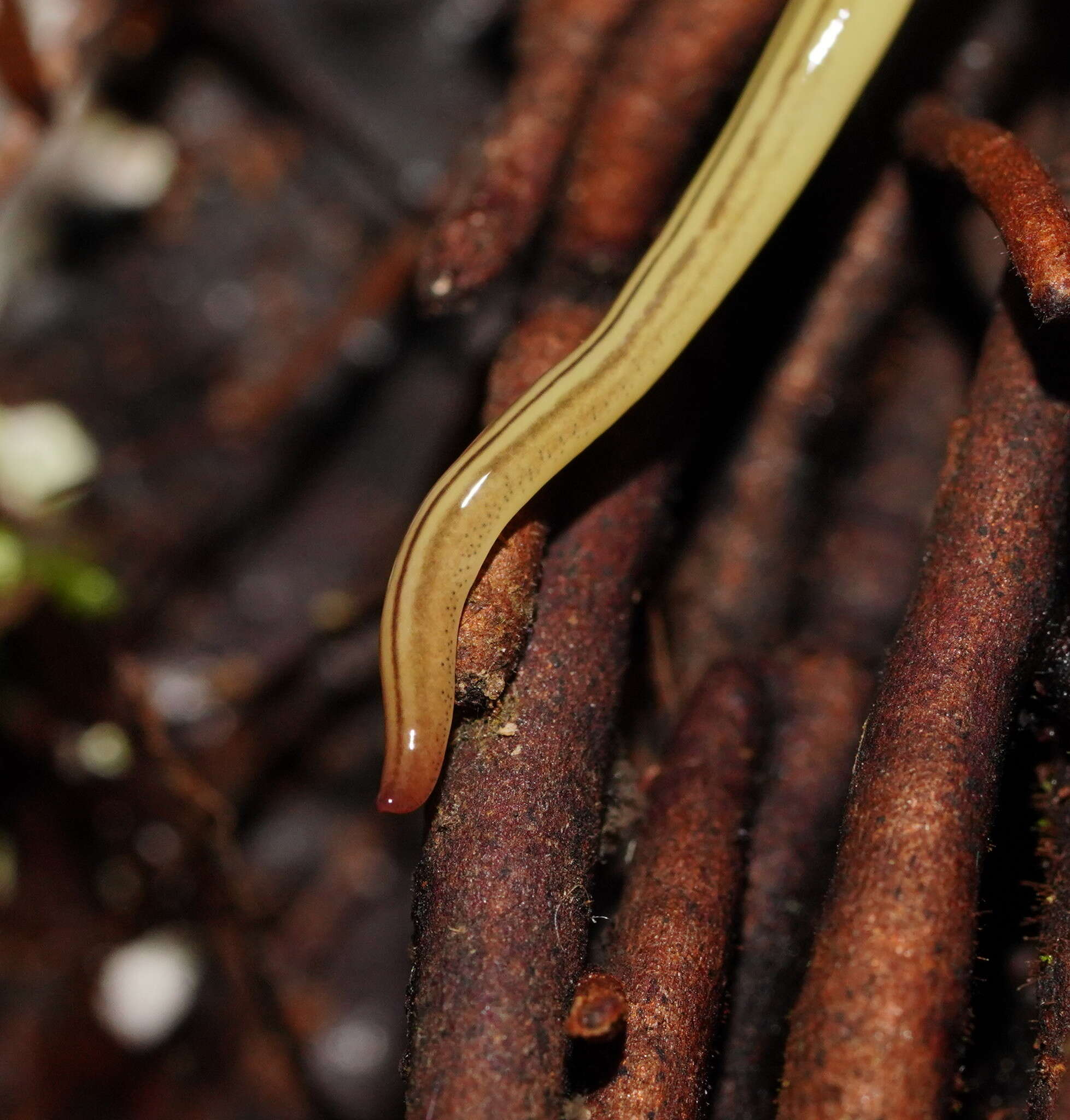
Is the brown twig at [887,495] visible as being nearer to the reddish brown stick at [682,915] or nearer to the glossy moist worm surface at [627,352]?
the reddish brown stick at [682,915]

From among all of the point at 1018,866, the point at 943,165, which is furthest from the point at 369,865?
the point at 943,165

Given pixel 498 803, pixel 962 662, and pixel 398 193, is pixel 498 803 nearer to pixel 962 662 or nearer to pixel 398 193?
pixel 962 662

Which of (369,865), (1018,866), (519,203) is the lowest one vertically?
(369,865)

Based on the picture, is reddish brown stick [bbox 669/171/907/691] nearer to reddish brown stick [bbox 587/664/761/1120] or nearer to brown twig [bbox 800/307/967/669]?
brown twig [bbox 800/307/967/669]

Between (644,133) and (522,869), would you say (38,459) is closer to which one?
(644,133)

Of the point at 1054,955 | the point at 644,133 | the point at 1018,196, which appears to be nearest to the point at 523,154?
the point at 644,133

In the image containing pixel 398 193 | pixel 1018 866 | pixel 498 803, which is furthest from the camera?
pixel 398 193

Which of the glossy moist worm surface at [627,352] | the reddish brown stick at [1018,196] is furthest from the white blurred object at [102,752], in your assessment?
the reddish brown stick at [1018,196]
